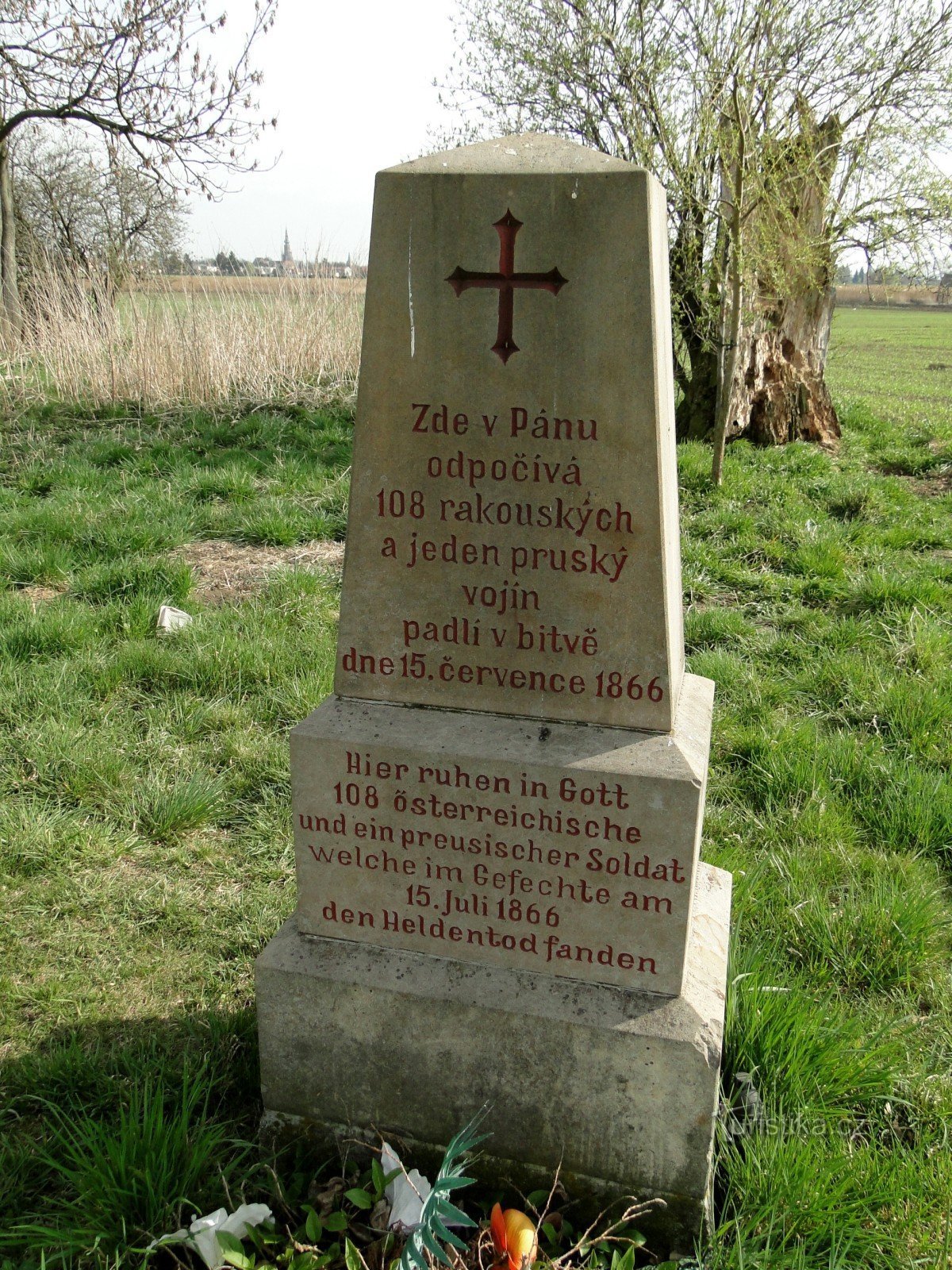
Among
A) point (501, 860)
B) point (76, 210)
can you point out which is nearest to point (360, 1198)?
point (501, 860)

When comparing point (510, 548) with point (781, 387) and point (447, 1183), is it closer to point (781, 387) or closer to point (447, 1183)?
point (447, 1183)

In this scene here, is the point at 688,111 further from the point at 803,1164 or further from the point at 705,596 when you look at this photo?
the point at 803,1164

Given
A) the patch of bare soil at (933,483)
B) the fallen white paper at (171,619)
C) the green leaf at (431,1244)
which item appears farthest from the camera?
the patch of bare soil at (933,483)

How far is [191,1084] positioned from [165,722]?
1714 mm

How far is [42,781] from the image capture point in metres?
3.20

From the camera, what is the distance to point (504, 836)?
6.20 ft

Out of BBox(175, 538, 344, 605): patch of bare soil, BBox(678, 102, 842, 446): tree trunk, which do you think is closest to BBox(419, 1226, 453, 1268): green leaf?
BBox(175, 538, 344, 605): patch of bare soil

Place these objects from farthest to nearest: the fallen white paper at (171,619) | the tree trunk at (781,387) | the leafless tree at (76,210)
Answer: the leafless tree at (76,210) → the tree trunk at (781,387) → the fallen white paper at (171,619)

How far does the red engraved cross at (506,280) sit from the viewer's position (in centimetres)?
165

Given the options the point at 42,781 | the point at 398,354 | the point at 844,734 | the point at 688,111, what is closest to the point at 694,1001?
the point at 398,354

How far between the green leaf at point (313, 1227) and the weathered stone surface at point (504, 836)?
19.6 inches

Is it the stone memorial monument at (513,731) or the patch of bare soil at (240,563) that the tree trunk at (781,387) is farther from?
the stone memorial monument at (513,731)

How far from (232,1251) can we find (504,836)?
2.75 feet

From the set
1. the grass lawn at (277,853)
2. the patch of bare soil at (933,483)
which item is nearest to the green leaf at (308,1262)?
the grass lawn at (277,853)
